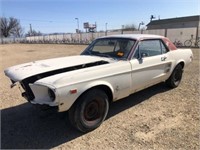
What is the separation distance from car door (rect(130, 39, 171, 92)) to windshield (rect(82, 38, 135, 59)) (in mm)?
204

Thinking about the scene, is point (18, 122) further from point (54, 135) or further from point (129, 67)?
point (129, 67)

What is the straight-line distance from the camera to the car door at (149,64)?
13.5 feet

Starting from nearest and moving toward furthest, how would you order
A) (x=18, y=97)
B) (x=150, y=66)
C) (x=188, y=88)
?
(x=150, y=66), (x=18, y=97), (x=188, y=88)

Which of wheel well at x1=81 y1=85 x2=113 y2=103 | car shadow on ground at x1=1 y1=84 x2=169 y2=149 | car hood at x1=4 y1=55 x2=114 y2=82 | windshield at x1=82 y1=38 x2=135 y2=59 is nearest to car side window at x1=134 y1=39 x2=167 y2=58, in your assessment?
windshield at x1=82 y1=38 x2=135 y2=59

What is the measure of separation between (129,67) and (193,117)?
1.56 m

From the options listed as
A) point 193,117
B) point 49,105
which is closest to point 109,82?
point 49,105

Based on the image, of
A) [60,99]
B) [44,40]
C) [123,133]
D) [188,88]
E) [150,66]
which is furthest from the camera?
[44,40]

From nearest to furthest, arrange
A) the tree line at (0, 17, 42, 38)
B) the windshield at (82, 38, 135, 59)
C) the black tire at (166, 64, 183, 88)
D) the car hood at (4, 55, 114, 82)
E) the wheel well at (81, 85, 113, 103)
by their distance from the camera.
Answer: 1. the car hood at (4, 55, 114, 82)
2. the wheel well at (81, 85, 113, 103)
3. the windshield at (82, 38, 135, 59)
4. the black tire at (166, 64, 183, 88)
5. the tree line at (0, 17, 42, 38)

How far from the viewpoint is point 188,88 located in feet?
18.2

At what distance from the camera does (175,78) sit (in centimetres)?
555

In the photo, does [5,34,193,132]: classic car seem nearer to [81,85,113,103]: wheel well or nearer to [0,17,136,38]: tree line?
[81,85,113,103]: wheel well

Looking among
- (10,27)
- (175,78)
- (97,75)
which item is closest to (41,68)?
(97,75)

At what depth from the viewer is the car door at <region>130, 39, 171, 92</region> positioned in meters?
4.11

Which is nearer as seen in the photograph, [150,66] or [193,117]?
[193,117]
